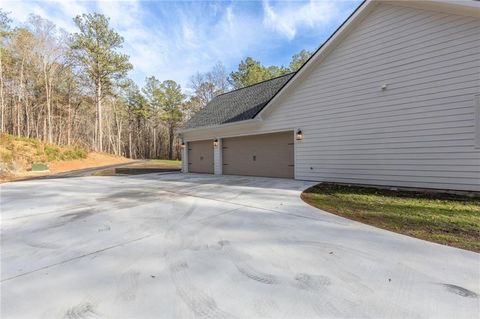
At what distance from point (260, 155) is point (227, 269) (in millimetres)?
8096

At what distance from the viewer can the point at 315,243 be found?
2955 millimetres

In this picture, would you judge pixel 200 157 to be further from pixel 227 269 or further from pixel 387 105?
pixel 227 269

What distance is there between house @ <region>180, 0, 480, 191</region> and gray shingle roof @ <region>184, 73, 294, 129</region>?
1015 millimetres

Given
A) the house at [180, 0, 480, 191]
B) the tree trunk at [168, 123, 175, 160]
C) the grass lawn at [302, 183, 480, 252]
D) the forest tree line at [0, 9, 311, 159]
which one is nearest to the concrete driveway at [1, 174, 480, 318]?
the grass lawn at [302, 183, 480, 252]

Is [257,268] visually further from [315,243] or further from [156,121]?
[156,121]

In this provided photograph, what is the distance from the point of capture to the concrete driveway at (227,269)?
5.83 feet

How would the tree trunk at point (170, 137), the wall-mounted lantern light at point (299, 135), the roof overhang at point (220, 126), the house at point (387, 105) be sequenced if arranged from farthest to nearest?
the tree trunk at point (170, 137) < the roof overhang at point (220, 126) < the wall-mounted lantern light at point (299, 135) < the house at point (387, 105)

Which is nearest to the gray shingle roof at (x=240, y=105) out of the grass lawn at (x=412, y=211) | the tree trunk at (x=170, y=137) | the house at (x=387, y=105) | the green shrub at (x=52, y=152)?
the house at (x=387, y=105)

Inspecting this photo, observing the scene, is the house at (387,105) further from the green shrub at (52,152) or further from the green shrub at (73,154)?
the green shrub at (73,154)

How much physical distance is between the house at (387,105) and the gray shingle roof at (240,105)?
3.33ft

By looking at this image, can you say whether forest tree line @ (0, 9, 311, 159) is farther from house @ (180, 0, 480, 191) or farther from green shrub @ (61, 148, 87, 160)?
house @ (180, 0, 480, 191)

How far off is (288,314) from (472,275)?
1.85 meters

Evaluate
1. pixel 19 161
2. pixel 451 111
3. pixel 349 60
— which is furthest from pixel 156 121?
pixel 451 111

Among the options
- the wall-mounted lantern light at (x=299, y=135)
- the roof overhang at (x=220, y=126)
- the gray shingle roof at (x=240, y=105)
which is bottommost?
the wall-mounted lantern light at (x=299, y=135)
